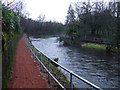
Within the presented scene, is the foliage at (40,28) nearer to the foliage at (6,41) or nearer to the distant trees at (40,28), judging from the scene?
the distant trees at (40,28)

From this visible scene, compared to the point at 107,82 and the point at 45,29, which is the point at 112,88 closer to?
the point at 107,82

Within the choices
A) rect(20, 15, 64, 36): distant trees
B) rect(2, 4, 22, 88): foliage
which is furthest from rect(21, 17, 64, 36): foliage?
rect(2, 4, 22, 88): foliage

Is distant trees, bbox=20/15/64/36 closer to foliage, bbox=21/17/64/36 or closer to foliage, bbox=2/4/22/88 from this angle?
foliage, bbox=21/17/64/36

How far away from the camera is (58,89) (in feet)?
14.5

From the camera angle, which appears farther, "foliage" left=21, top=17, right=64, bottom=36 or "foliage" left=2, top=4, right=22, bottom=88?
"foliage" left=21, top=17, right=64, bottom=36

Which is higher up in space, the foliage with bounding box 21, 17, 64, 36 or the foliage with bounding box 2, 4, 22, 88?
the foliage with bounding box 21, 17, 64, 36

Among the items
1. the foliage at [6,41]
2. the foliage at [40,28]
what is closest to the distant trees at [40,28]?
the foliage at [40,28]

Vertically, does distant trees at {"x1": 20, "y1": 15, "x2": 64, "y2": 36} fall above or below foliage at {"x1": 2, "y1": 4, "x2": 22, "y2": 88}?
above

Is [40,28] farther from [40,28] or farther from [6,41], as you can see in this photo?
[6,41]

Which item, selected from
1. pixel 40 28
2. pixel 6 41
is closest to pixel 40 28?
pixel 40 28

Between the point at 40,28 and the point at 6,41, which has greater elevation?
the point at 40,28

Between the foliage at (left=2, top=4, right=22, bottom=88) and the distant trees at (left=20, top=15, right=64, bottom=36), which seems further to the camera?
the distant trees at (left=20, top=15, right=64, bottom=36)

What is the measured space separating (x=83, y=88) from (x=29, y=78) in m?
2.63

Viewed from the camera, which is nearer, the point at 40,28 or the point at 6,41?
the point at 6,41
